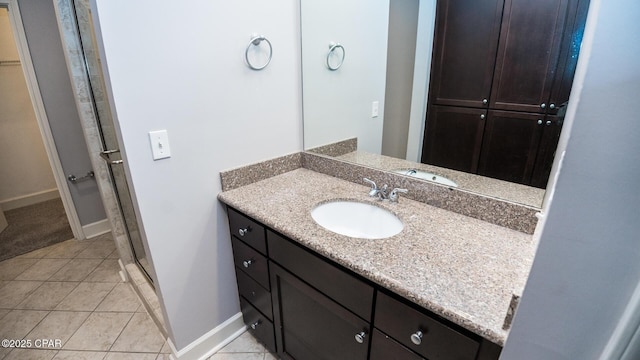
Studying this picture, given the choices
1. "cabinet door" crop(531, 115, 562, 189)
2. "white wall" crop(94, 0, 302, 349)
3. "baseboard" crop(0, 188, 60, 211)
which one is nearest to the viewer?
"cabinet door" crop(531, 115, 562, 189)

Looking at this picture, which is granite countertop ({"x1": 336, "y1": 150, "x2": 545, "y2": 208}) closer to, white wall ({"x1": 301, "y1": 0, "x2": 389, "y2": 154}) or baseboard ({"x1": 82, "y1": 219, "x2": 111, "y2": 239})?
white wall ({"x1": 301, "y1": 0, "x2": 389, "y2": 154})

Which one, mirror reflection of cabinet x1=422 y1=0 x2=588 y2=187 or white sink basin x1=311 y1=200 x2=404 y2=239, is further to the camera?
white sink basin x1=311 y1=200 x2=404 y2=239

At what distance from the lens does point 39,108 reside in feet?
7.69

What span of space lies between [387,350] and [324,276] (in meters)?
0.30

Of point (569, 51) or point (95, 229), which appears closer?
point (569, 51)

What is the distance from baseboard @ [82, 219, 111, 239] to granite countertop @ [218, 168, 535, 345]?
2078 millimetres

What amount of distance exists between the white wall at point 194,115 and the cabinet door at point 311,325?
0.42 meters

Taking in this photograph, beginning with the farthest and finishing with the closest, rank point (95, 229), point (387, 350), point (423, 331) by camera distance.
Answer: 1. point (95, 229)
2. point (387, 350)
3. point (423, 331)

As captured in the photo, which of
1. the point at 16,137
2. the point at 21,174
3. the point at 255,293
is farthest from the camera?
the point at 21,174

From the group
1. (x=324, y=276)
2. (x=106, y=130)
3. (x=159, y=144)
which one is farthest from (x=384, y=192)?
(x=106, y=130)

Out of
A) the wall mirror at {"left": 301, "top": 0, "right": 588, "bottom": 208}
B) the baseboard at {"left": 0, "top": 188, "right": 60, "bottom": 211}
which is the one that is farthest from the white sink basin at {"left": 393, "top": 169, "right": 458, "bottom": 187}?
the baseboard at {"left": 0, "top": 188, "right": 60, "bottom": 211}

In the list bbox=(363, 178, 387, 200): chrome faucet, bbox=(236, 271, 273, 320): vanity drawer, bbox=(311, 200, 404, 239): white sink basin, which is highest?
bbox=(363, 178, 387, 200): chrome faucet

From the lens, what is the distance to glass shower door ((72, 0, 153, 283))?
1626 millimetres

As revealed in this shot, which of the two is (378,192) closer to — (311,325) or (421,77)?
(421,77)
